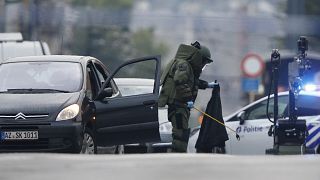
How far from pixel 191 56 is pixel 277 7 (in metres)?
74.7

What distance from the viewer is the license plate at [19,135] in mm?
11961

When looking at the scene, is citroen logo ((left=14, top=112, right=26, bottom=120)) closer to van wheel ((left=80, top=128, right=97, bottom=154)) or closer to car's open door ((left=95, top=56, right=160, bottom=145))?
van wheel ((left=80, top=128, right=97, bottom=154))

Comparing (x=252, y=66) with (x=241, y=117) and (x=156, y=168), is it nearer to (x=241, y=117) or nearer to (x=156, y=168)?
(x=241, y=117)

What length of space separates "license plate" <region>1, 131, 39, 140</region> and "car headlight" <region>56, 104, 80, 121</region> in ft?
1.12

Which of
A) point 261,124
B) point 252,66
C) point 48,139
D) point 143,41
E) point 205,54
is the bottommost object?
point 143,41

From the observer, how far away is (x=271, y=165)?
311 inches

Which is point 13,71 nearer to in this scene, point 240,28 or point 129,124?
point 129,124

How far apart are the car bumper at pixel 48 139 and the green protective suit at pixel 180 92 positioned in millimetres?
1571

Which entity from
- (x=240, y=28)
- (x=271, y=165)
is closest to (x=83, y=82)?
(x=271, y=165)

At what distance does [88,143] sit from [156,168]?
4815mm

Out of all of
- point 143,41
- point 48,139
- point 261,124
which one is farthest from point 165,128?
point 143,41

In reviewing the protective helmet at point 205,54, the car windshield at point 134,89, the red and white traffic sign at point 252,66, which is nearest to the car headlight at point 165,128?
the car windshield at point 134,89

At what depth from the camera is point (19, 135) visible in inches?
471

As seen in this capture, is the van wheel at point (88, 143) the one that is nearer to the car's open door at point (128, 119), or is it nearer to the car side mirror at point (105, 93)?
the car's open door at point (128, 119)
